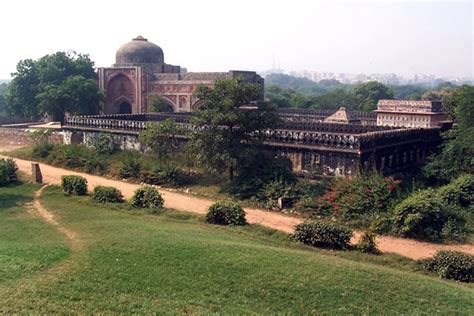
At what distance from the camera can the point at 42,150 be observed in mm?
26906

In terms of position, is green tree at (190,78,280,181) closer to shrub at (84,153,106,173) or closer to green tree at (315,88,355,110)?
shrub at (84,153,106,173)

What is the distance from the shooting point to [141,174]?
861 inches

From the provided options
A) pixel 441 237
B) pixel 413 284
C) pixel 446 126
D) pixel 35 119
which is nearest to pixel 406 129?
pixel 446 126

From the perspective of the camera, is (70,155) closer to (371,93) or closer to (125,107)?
(125,107)

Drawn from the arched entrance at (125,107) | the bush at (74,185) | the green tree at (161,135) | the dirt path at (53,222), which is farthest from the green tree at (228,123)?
the arched entrance at (125,107)

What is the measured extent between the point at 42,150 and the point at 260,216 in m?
15.0

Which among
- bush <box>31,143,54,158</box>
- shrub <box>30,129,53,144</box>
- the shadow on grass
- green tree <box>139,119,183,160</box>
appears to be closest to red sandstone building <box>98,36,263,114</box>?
shrub <box>30,129,53,144</box>

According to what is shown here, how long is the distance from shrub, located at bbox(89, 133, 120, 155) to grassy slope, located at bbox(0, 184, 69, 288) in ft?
24.5

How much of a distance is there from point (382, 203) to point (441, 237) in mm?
2214

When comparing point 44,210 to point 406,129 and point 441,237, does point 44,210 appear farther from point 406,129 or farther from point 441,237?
point 406,129

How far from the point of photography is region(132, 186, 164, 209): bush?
1728 centimetres

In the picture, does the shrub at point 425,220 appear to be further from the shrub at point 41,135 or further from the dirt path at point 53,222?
the shrub at point 41,135

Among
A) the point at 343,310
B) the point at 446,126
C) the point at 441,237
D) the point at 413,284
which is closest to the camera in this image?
the point at 343,310

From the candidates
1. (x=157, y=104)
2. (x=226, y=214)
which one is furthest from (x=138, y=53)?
(x=226, y=214)
